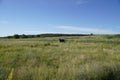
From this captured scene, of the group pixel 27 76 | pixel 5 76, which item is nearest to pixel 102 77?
pixel 27 76

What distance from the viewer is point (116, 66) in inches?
314

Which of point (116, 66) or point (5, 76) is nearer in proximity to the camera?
point (5, 76)

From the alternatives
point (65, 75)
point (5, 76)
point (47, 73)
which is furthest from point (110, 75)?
point (5, 76)

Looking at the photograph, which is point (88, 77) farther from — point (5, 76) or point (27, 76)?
point (5, 76)

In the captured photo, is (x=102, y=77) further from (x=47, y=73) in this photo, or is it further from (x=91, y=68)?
(x=47, y=73)

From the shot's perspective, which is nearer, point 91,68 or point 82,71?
point 82,71

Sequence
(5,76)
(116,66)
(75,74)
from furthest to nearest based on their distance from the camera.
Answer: (116,66), (75,74), (5,76)

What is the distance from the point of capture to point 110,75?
708 centimetres

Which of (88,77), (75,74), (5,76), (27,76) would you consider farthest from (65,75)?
(5,76)

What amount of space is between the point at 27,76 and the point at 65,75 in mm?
1244

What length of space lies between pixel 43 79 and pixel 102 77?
2011 millimetres

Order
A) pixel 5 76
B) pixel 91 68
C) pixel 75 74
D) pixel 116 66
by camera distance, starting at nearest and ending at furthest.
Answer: pixel 5 76 < pixel 75 74 < pixel 91 68 < pixel 116 66

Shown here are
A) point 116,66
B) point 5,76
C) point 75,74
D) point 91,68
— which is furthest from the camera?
point 116,66

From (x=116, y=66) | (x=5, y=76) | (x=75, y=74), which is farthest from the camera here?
(x=116, y=66)
